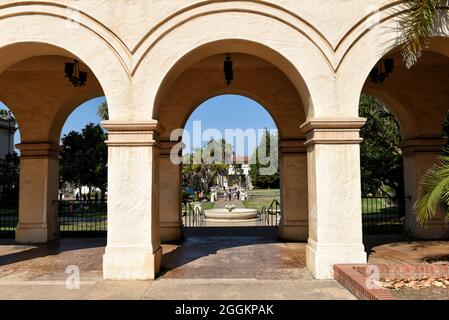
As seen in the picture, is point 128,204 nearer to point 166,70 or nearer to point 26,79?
point 166,70

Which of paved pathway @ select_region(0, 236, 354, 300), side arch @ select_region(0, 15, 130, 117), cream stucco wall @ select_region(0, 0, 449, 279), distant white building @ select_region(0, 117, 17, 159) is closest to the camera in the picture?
paved pathway @ select_region(0, 236, 354, 300)

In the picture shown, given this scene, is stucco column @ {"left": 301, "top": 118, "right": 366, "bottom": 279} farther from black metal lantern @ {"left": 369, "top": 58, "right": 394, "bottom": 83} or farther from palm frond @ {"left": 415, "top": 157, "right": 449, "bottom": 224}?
black metal lantern @ {"left": 369, "top": 58, "right": 394, "bottom": 83}

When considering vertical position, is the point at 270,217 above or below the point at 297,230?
below

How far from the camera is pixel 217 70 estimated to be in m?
11.3

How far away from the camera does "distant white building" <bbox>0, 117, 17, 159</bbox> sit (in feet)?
141

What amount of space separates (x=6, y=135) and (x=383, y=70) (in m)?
44.3

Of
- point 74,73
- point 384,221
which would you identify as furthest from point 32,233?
point 384,221

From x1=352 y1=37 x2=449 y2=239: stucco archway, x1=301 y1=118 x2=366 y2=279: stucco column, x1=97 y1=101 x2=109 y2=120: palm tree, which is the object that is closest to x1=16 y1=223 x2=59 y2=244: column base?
x1=301 y1=118 x2=366 y2=279: stucco column

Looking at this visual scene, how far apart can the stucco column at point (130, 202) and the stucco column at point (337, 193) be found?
9.81 feet

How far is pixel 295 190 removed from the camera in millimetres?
10930

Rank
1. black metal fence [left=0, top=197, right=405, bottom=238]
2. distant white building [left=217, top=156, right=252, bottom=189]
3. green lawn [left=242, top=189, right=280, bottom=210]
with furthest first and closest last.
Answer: distant white building [left=217, top=156, right=252, bottom=189] < green lawn [left=242, top=189, right=280, bottom=210] < black metal fence [left=0, top=197, right=405, bottom=238]

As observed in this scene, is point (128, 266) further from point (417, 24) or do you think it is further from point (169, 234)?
point (417, 24)

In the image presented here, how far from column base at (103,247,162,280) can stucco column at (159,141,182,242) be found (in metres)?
4.09
